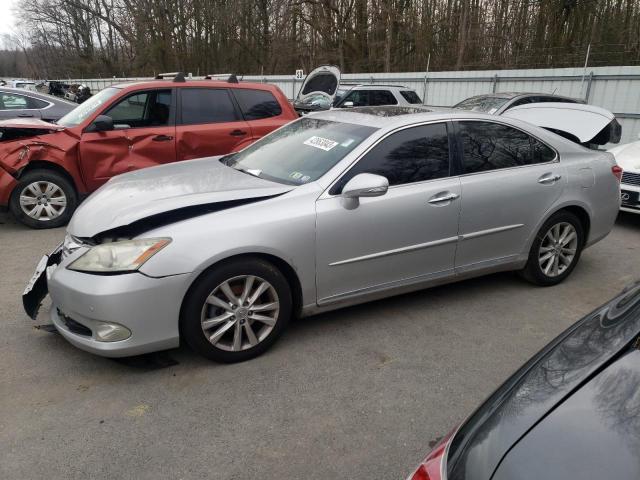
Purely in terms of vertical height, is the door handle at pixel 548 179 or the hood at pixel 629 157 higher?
the door handle at pixel 548 179

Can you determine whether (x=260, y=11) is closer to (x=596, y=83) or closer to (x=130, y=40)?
(x=130, y=40)

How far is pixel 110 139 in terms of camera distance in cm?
625

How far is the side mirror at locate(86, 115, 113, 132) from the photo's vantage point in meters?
6.09

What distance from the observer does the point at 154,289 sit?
2947 millimetres

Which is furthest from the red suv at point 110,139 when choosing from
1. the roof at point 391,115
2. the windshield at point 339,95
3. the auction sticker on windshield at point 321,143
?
the windshield at point 339,95

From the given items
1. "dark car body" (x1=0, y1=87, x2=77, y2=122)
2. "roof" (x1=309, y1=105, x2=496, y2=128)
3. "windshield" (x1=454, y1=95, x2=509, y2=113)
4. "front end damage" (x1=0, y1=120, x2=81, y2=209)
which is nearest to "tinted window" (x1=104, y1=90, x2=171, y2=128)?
"front end damage" (x1=0, y1=120, x2=81, y2=209)

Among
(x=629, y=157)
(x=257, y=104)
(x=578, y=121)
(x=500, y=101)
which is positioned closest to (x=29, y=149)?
(x=257, y=104)

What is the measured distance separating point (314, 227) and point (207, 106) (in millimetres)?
4043

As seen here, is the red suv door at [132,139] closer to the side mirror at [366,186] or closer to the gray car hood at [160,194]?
the gray car hood at [160,194]

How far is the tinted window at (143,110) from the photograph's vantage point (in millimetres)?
6414

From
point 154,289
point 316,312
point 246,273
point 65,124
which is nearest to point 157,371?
point 154,289

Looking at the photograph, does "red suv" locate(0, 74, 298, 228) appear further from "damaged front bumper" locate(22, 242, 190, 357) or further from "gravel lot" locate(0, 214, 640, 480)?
"damaged front bumper" locate(22, 242, 190, 357)

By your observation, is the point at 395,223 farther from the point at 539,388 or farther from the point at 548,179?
the point at 539,388

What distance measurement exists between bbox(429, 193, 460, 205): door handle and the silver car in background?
0.01 m
